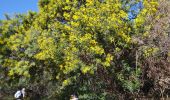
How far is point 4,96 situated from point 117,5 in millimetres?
21952

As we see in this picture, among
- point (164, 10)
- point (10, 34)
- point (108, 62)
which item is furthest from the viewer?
point (10, 34)

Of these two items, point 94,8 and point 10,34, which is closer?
point 94,8

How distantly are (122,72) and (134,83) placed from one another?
0.70 meters

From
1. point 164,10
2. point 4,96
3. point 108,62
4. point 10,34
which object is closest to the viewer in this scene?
point 108,62

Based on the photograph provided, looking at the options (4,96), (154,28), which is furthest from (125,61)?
(4,96)

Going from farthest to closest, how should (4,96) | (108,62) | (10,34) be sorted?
(4,96) → (10,34) → (108,62)

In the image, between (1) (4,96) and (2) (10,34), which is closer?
(2) (10,34)

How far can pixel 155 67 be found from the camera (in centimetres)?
1811

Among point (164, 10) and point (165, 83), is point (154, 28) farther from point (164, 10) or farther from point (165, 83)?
point (165, 83)

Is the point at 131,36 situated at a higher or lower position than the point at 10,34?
lower

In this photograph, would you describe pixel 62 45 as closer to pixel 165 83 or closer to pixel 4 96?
pixel 165 83

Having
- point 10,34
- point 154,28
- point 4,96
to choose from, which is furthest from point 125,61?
point 4,96

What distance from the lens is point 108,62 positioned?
1711 centimetres

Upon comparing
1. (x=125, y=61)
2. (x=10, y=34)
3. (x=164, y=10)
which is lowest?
(x=125, y=61)
